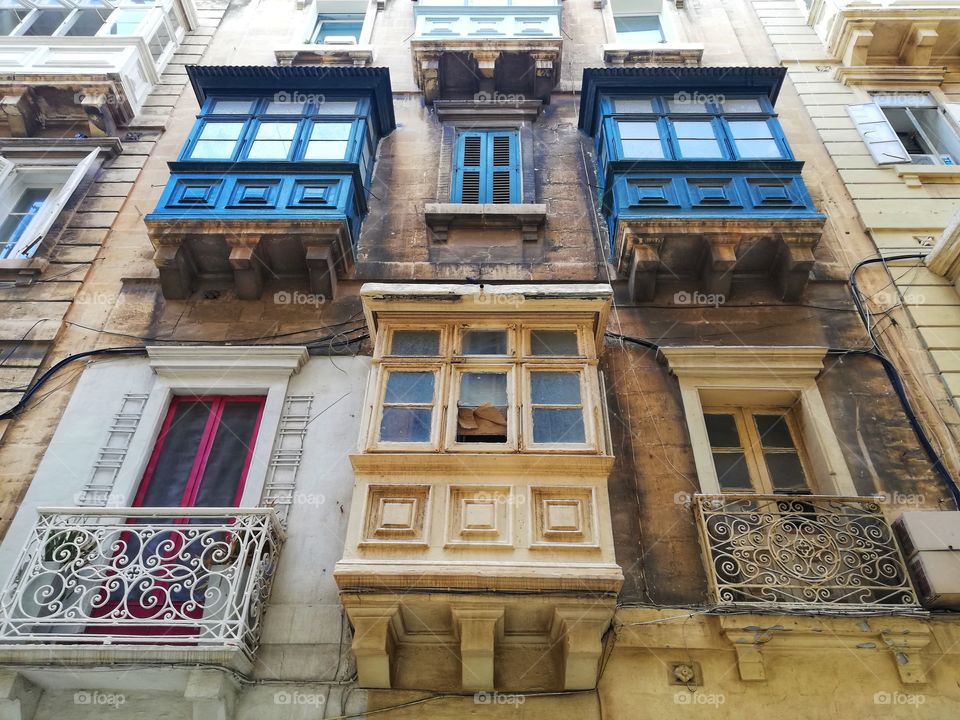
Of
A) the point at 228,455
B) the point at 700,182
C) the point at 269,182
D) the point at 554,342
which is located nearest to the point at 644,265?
the point at 700,182

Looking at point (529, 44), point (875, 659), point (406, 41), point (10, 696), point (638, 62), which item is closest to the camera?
point (10, 696)

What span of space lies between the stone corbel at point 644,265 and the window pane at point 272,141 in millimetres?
5311

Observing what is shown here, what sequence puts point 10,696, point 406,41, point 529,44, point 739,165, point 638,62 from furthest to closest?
1. point 406,41
2. point 638,62
3. point 529,44
4. point 739,165
5. point 10,696

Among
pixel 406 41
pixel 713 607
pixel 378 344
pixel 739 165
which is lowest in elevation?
pixel 713 607

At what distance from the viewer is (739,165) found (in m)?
9.79

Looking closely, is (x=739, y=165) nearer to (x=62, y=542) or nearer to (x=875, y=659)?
(x=875, y=659)

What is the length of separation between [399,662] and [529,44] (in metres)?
10.7

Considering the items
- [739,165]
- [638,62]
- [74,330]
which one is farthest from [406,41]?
[74,330]

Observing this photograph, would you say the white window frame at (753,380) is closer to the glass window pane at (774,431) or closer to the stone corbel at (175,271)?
the glass window pane at (774,431)

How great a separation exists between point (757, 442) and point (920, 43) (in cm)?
951

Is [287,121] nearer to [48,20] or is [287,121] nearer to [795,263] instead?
[48,20]

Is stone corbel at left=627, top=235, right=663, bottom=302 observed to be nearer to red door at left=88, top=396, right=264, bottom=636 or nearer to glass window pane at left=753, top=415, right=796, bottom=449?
glass window pane at left=753, top=415, right=796, bottom=449

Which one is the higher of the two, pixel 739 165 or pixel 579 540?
pixel 739 165

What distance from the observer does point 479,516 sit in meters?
6.15
